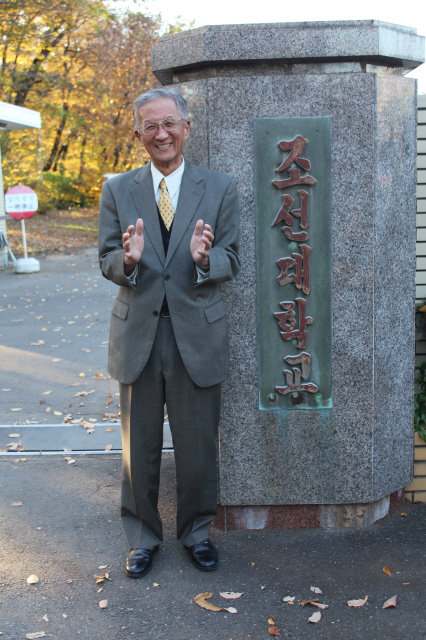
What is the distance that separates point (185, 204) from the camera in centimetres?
300

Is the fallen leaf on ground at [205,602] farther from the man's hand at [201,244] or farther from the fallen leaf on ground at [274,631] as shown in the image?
the man's hand at [201,244]

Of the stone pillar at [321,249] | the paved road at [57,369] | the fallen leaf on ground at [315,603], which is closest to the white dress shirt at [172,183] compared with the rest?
the stone pillar at [321,249]

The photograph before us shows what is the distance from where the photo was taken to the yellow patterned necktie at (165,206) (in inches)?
120

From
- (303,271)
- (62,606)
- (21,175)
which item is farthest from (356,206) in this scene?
(21,175)

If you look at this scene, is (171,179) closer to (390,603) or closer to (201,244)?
(201,244)

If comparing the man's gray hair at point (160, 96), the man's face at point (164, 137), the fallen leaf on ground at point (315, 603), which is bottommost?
the fallen leaf on ground at point (315, 603)

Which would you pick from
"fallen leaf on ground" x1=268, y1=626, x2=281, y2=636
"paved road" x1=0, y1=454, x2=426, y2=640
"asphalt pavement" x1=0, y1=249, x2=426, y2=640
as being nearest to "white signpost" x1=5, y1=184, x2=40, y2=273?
"asphalt pavement" x1=0, y1=249, x2=426, y2=640

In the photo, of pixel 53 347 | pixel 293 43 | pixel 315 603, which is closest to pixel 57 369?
pixel 53 347

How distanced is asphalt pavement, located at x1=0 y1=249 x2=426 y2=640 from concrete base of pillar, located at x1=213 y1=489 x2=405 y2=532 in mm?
45

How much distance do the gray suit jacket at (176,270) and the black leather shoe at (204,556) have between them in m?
0.84

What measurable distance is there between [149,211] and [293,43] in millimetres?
1065

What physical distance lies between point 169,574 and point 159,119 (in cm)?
217

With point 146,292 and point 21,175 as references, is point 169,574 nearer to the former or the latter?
point 146,292

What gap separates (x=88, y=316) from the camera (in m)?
9.57
